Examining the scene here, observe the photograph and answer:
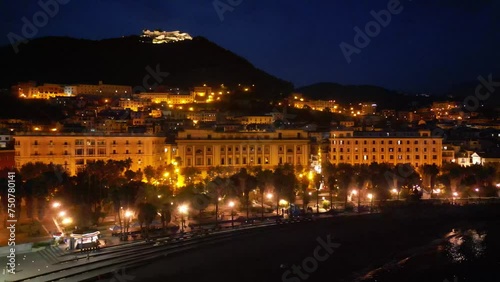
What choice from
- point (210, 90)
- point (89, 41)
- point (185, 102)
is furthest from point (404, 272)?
point (89, 41)

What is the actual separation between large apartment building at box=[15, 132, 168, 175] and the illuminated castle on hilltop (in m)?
111

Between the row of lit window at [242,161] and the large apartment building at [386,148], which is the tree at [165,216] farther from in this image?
the large apartment building at [386,148]

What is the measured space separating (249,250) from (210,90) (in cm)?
7196

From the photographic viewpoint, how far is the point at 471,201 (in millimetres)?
34188

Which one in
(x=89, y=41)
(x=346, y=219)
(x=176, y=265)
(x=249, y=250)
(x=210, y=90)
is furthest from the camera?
(x=89, y=41)

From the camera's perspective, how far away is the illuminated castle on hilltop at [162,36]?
148 metres

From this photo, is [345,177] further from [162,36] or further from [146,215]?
[162,36]

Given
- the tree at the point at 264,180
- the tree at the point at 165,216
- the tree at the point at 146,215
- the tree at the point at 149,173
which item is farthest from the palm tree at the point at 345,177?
the tree at the point at 146,215

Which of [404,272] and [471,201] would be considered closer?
[404,272]

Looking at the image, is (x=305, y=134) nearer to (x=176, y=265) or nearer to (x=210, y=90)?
(x=176, y=265)

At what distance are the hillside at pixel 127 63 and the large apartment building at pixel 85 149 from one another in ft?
187

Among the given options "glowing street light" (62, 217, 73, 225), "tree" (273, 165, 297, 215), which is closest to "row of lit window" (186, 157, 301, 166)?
"tree" (273, 165, 297, 215)

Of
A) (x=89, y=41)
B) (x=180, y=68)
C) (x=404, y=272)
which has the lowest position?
(x=404, y=272)

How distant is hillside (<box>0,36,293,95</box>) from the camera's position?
4375 inches
